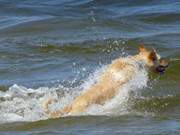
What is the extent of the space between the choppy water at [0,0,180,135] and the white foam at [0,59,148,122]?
14 millimetres

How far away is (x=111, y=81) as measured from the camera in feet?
35.1

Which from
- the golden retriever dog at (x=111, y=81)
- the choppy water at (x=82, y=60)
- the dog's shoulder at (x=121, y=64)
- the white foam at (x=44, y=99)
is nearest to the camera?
the choppy water at (x=82, y=60)

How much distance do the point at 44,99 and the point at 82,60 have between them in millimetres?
3865

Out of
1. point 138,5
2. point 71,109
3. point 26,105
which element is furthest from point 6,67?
point 138,5

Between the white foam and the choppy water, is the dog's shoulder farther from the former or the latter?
the choppy water

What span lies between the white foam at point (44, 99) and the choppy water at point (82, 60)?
1cm

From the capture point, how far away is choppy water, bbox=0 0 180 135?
10188 mm

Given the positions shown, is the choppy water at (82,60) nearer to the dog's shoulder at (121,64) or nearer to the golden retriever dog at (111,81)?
the golden retriever dog at (111,81)

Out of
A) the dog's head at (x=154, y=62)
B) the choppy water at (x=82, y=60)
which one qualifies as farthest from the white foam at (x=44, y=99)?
the dog's head at (x=154, y=62)

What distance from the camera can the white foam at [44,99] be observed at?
1060cm

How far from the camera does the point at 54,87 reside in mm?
12805

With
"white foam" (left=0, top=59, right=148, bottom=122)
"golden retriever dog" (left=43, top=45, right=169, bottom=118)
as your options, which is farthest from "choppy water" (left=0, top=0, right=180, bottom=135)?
"golden retriever dog" (left=43, top=45, right=169, bottom=118)

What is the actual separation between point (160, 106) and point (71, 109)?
5.12 ft

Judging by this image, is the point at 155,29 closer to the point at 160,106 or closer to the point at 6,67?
the point at 6,67
